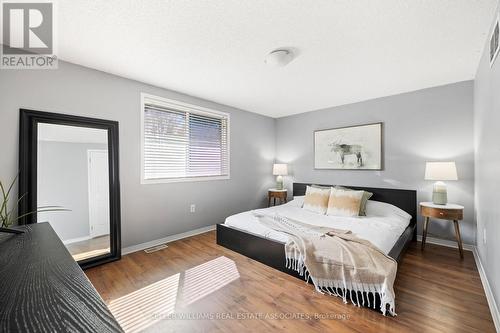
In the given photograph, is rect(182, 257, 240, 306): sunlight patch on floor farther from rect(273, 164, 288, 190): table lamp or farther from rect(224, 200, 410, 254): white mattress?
rect(273, 164, 288, 190): table lamp

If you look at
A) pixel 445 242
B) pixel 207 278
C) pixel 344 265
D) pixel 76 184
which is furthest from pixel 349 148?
pixel 76 184

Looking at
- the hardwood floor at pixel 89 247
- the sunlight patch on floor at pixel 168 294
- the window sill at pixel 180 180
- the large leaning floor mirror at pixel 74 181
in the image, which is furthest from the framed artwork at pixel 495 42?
the hardwood floor at pixel 89 247

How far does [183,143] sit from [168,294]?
225 centimetres

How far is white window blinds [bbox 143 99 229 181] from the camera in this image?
10.4 feet

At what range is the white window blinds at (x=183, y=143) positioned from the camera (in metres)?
3.18

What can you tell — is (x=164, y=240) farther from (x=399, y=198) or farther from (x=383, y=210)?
(x=399, y=198)

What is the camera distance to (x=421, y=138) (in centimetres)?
328

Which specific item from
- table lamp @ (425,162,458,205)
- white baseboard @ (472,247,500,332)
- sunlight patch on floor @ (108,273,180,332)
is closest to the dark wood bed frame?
table lamp @ (425,162,458,205)

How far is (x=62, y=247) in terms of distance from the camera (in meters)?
1.05

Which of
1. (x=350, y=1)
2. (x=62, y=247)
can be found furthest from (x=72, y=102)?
(x=350, y=1)

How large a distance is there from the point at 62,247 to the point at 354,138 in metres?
4.07

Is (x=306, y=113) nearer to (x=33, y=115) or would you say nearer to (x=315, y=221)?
(x=315, y=221)

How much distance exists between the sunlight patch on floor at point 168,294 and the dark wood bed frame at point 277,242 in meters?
0.31

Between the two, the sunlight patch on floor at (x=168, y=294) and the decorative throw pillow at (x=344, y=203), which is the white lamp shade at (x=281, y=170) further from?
the sunlight patch on floor at (x=168, y=294)
